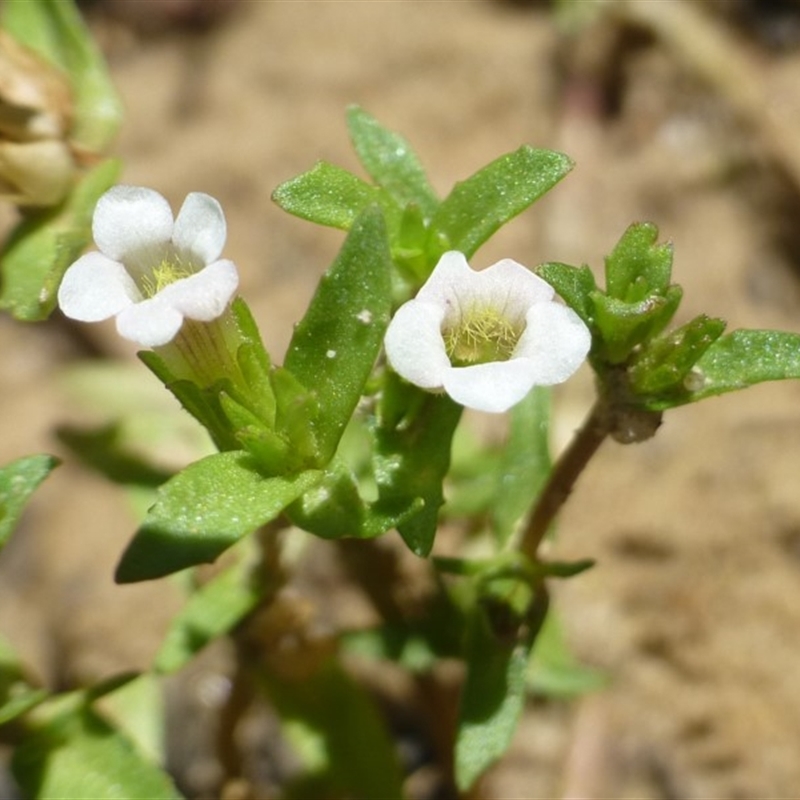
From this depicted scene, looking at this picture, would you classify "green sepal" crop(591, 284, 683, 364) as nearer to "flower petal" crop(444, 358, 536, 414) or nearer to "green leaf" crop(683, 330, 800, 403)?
"green leaf" crop(683, 330, 800, 403)

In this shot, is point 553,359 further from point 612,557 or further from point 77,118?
point 612,557

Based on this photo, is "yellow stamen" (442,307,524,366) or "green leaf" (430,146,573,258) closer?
"yellow stamen" (442,307,524,366)

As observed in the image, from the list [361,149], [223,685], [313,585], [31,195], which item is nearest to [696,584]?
[313,585]

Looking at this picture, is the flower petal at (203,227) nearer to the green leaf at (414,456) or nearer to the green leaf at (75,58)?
the green leaf at (414,456)

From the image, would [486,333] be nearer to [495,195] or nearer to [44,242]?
[495,195]

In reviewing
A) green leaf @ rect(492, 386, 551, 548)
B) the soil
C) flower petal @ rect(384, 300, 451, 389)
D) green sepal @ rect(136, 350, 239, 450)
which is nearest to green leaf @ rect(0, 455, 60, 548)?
green sepal @ rect(136, 350, 239, 450)

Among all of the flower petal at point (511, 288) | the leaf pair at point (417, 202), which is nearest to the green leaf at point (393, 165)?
the leaf pair at point (417, 202)
